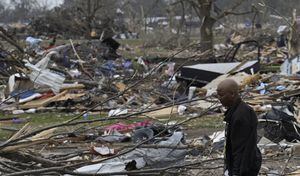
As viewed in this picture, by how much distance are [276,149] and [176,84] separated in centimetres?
786

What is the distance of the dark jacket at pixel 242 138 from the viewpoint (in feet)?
15.6

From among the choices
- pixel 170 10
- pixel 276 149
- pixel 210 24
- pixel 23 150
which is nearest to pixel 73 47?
pixel 210 24

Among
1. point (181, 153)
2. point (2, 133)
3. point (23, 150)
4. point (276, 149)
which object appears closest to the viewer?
point (23, 150)

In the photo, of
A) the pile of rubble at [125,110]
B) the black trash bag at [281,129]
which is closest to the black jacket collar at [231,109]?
the pile of rubble at [125,110]

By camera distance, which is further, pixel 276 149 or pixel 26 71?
pixel 26 71

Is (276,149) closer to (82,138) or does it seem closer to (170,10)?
(82,138)

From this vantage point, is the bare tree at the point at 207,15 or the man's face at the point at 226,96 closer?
the man's face at the point at 226,96

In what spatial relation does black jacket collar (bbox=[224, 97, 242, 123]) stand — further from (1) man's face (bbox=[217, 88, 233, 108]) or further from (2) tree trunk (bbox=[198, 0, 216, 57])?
(2) tree trunk (bbox=[198, 0, 216, 57])

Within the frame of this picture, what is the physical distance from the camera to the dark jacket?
15.6 ft

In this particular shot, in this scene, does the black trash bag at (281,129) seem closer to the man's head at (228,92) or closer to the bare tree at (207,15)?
the man's head at (228,92)

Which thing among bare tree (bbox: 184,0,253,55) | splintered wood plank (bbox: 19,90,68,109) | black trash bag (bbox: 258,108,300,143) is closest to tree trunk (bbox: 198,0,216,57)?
bare tree (bbox: 184,0,253,55)

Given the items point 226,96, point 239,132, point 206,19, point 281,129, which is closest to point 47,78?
point 281,129

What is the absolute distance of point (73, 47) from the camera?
20.9m

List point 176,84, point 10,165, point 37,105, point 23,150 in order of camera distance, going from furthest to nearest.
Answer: point 176,84, point 37,105, point 23,150, point 10,165
